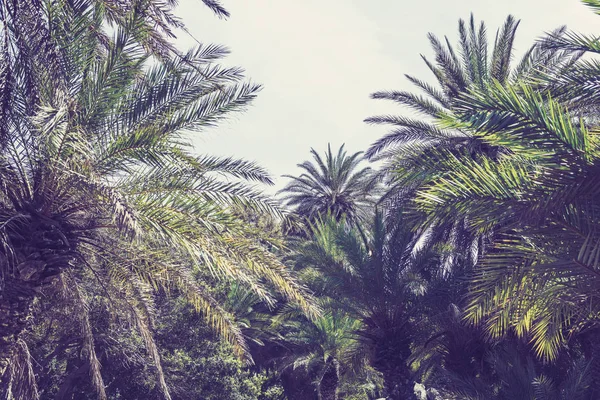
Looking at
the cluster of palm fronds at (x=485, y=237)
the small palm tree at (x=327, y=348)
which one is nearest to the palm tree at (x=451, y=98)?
the cluster of palm fronds at (x=485, y=237)

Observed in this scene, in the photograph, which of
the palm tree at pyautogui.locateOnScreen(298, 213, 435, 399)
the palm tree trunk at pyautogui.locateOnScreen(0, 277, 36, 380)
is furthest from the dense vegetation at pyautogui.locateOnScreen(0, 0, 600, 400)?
the palm tree at pyautogui.locateOnScreen(298, 213, 435, 399)

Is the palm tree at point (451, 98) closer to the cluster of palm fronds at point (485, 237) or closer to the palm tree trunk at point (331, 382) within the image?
the cluster of palm fronds at point (485, 237)

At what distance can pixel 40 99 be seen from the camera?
7.64m

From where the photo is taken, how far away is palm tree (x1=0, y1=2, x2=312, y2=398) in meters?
7.31

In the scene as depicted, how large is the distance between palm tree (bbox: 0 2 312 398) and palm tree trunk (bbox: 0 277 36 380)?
0.01m

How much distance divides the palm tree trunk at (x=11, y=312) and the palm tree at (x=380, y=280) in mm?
8996

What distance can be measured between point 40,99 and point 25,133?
57 centimetres

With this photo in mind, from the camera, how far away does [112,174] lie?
26.9ft

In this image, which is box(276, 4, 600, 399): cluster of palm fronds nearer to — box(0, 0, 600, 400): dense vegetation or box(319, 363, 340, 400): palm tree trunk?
box(0, 0, 600, 400): dense vegetation

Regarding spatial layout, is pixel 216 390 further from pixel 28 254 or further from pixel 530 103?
pixel 530 103

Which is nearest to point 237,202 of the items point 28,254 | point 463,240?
point 28,254

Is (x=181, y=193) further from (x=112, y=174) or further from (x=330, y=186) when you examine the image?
(x=330, y=186)

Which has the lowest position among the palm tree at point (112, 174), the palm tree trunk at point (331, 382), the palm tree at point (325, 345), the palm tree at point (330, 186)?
the palm tree trunk at point (331, 382)

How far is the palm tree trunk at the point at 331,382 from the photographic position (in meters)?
22.4
